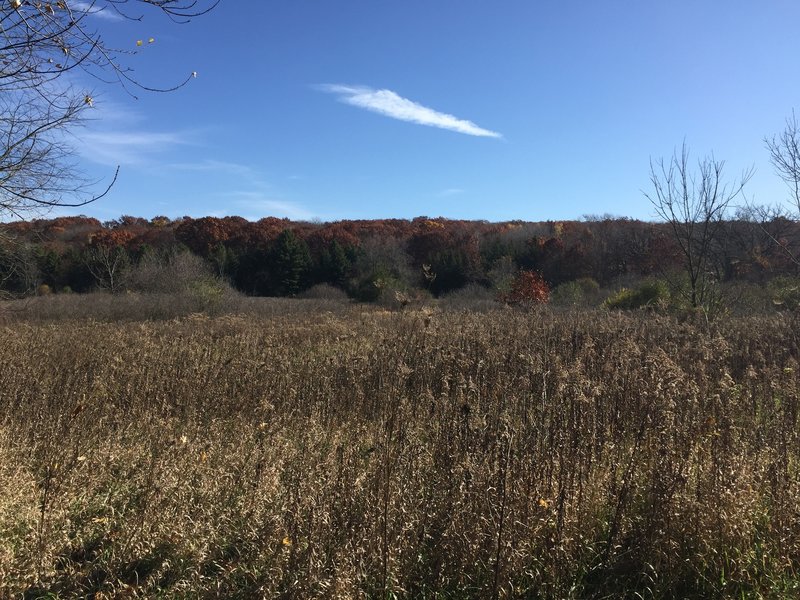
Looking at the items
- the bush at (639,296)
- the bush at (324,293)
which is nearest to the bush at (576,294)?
the bush at (639,296)

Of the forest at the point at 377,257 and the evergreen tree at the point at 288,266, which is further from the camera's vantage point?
the evergreen tree at the point at 288,266

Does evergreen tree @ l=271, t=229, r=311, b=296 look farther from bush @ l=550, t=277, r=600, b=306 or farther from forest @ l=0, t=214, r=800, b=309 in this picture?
bush @ l=550, t=277, r=600, b=306

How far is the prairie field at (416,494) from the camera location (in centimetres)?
294

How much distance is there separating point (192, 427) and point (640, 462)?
13.1ft

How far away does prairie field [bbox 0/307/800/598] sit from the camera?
294 cm

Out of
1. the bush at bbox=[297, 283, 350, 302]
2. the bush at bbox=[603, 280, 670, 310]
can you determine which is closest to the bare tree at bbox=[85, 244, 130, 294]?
the bush at bbox=[297, 283, 350, 302]

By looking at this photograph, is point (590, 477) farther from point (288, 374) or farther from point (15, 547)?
point (288, 374)

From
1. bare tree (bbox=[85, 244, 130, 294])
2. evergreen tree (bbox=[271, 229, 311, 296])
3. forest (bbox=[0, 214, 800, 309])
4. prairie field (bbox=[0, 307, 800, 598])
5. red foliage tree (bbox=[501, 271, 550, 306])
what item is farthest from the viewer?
evergreen tree (bbox=[271, 229, 311, 296])

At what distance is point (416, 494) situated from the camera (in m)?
3.61

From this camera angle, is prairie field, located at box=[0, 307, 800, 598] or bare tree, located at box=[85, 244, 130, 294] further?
bare tree, located at box=[85, 244, 130, 294]

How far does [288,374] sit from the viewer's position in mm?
7375

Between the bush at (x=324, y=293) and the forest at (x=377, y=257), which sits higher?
the forest at (x=377, y=257)

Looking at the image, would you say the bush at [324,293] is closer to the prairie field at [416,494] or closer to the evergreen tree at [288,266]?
the evergreen tree at [288,266]

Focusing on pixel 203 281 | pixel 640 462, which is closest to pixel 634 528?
pixel 640 462
